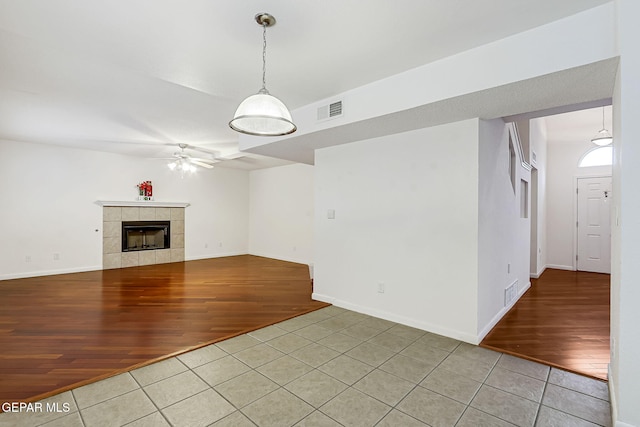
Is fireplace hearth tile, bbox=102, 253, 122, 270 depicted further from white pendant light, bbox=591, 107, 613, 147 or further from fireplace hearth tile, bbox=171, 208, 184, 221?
white pendant light, bbox=591, 107, 613, 147

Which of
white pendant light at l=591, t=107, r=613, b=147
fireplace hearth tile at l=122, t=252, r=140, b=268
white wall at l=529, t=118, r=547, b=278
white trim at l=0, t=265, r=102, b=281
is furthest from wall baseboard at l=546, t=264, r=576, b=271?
white trim at l=0, t=265, r=102, b=281

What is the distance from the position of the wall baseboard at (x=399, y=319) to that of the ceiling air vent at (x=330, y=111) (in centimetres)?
245

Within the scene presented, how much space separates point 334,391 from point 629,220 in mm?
2165

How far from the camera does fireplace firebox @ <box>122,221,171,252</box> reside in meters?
6.93

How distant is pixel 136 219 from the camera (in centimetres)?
702

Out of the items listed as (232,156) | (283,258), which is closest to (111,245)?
(232,156)

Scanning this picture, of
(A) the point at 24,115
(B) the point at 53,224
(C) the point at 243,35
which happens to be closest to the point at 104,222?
(B) the point at 53,224

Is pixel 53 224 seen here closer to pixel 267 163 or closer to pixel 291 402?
pixel 267 163

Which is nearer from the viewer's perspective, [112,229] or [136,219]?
[112,229]

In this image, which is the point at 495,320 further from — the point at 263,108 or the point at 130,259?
the point at 130,259

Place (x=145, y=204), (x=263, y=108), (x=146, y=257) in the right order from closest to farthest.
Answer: (x=263, y=108) < (x=145, y=204) < (x=146, y=257)

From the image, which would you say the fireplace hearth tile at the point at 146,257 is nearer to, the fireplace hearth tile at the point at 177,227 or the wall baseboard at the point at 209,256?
the fireplace hearth tile at the point at 177,227

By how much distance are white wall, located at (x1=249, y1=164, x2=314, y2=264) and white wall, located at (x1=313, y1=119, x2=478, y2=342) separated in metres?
2.91

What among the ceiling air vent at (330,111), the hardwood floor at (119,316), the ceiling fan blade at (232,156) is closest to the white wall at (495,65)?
the ceiling air vent at (330,111)
